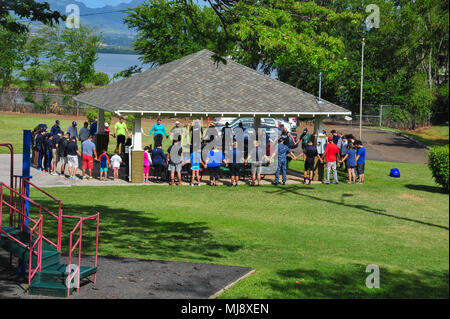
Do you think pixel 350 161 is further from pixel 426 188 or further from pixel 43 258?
pixel 43 258

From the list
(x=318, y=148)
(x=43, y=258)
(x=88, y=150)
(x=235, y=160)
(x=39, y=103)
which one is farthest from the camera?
(x=39, y=103)

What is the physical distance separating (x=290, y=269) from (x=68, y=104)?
171 ft

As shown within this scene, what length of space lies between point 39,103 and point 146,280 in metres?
54.0

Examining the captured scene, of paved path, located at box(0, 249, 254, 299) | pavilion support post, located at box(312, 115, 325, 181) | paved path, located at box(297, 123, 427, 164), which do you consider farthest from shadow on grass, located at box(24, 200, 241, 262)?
paved path, located at box(297, 123, 427, 164)

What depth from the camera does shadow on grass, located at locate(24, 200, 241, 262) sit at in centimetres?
1233

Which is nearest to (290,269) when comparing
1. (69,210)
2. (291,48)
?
(291,48)

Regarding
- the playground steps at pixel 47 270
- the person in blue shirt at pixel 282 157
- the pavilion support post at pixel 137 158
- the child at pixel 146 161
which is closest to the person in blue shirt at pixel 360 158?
the person in blue shirt at pixel 282 157

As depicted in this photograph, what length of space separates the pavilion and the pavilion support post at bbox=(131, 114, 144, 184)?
38 mm

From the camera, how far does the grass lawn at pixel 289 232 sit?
33.1 feet

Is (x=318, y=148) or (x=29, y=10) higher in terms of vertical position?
(x=29, y=10)

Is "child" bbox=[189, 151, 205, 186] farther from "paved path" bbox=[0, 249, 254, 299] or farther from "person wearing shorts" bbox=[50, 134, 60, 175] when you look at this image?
"paved path" bbox=[0, 249, 254, 299]

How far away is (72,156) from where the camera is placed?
22.0 m

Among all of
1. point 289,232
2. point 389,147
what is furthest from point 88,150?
point 389,147
